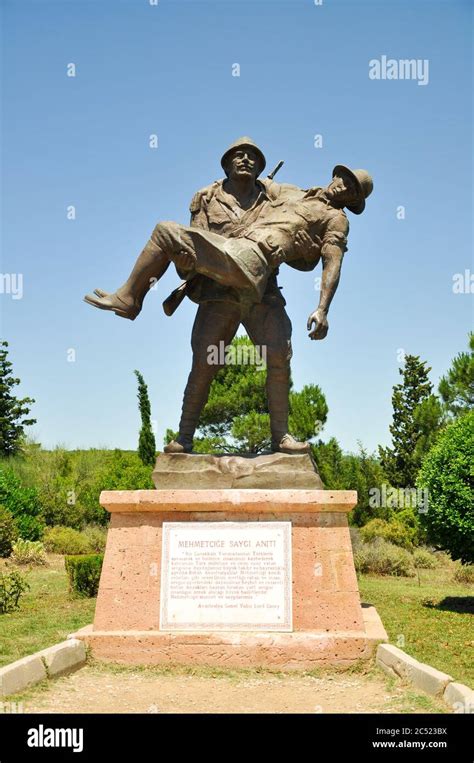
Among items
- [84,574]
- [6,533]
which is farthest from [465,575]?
[6,533]

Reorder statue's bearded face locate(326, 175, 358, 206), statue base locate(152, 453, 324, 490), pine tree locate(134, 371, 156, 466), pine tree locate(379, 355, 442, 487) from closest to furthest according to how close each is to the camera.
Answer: statue base locate(152, 453, 324, 490) → statue's bearded face locate(326, 175, 358, 206) → pine tree locate(134, 371, 156, 466) → pine tree locate(379, 355, 442, 487)

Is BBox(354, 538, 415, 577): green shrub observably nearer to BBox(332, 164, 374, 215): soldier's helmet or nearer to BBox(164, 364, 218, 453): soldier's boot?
BBox(164, 364, 218, 453): soldier's boot

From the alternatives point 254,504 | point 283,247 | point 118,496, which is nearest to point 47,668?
point 118,496

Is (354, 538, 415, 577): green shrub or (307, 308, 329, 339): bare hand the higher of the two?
(307, 308, 329, 339): bare hand

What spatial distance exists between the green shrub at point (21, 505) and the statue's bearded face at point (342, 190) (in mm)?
10299

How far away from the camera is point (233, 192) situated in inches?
234

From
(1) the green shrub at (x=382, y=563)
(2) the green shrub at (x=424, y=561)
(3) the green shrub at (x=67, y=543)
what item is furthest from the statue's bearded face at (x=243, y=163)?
(3) the green shrub at (x=67, y=543)

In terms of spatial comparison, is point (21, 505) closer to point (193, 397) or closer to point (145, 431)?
point (145, 431)

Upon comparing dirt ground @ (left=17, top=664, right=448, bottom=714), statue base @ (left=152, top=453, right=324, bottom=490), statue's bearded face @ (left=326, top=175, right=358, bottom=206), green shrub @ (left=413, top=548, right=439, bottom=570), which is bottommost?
green shrub @ (left=413, top=548, right=439, bottom=570)

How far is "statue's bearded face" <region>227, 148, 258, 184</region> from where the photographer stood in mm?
5840

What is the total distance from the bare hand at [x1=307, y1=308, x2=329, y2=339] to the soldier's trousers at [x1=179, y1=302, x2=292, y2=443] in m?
0.20

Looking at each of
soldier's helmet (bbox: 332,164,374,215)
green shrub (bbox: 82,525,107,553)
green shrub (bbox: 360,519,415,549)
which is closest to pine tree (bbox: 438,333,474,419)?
green shrub (bbox: 360,519,415,549)
